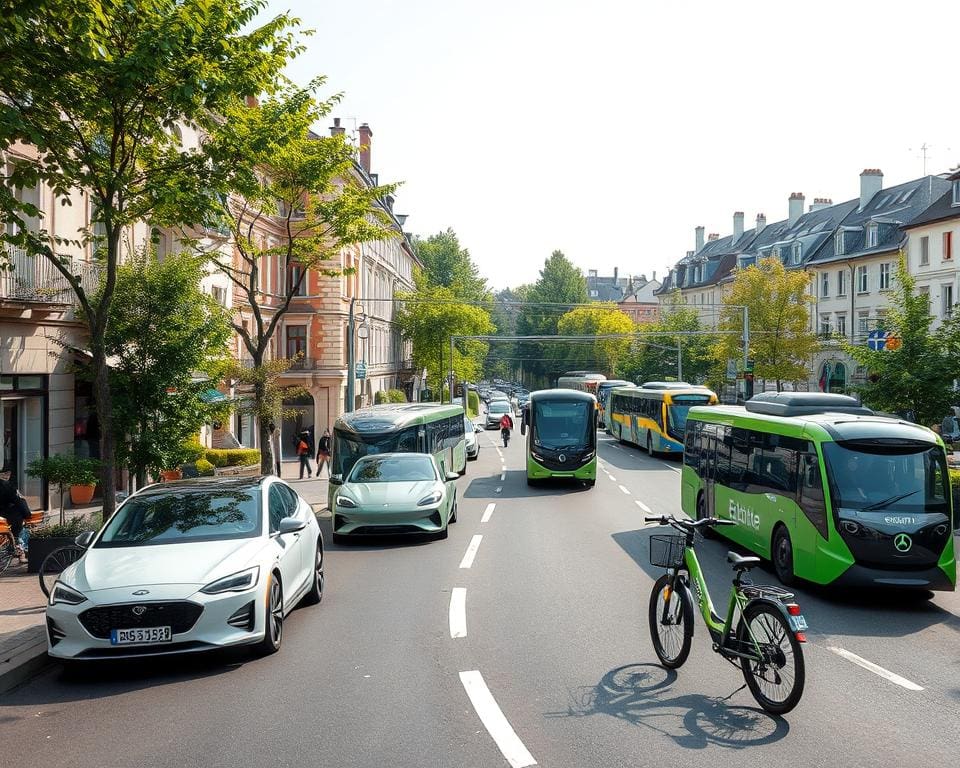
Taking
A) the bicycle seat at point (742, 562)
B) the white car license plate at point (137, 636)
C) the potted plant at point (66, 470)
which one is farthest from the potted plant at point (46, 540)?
the bicycle seat at point (742, 562)

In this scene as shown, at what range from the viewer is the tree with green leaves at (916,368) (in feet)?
67.5

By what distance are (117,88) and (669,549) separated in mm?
8128

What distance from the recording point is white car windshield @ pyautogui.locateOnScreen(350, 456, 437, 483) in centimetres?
1752

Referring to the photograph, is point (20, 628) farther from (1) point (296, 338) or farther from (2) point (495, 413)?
(2) point (495, 413)

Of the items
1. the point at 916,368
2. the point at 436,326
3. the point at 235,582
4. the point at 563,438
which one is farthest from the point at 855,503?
the point at 436,326

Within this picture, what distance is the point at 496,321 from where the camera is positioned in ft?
555

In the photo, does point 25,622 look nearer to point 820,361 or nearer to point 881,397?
point 881,397

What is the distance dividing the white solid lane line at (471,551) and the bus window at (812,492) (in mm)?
4954

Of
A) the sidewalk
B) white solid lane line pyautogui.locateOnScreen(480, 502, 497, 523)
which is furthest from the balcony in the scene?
white solid lane line pyautogui.locateOnScreen(480, 502, 497, 523)

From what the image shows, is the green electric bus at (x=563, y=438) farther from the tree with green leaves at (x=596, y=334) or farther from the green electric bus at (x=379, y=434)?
the tree with green leaves at (x=596, y=334)

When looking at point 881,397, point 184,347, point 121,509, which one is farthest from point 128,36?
point 881,397

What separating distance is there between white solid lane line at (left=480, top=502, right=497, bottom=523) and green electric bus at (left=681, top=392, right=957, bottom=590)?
764cm

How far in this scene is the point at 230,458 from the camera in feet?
97.0

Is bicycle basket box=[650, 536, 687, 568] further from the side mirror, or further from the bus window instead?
the bus window
